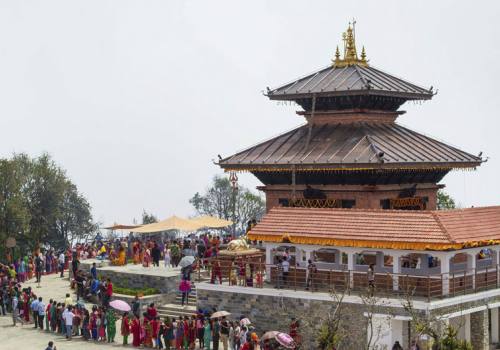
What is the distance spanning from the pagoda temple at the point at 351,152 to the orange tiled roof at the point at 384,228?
3.46m

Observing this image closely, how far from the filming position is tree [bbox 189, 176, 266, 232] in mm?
91438

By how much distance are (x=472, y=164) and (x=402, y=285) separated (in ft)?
36.3

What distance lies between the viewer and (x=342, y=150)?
37.7m

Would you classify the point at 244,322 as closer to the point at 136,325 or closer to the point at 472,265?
the point at 136,325

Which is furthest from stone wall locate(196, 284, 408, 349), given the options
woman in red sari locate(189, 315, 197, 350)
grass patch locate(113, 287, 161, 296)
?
grass patch locate(113, 287, 161, 296)

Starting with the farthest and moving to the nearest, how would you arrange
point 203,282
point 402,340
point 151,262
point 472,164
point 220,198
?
point 220,198, point 151,262, point 472,164, point 203,282, point 402,340

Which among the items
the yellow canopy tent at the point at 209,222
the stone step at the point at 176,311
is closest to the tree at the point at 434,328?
the stone step at the point at 176,311

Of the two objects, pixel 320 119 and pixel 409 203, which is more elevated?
pixel 320 119

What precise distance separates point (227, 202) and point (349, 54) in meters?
55.5

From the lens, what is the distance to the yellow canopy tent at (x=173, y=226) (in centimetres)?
4600

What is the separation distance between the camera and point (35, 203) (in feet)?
224

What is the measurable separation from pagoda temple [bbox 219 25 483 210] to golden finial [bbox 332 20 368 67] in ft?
0.17

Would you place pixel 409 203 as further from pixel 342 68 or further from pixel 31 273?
pixel 31 273

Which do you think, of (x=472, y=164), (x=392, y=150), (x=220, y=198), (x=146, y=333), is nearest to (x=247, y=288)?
(x=146, y=333)
